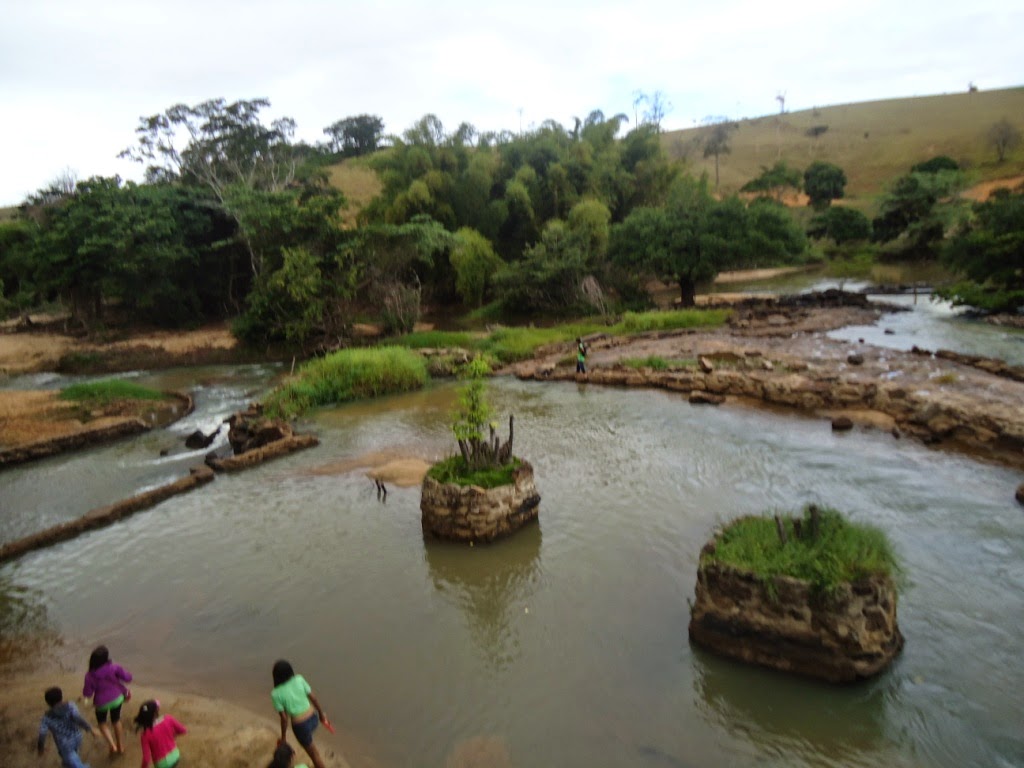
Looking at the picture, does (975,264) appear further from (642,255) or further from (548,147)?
(548,147)

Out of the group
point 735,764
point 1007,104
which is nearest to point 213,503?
point 735,764

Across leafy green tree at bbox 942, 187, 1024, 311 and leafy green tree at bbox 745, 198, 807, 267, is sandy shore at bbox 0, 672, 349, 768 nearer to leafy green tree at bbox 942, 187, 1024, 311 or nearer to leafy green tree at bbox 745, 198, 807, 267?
leafy green tree at bbox 745, 198, 807, 267

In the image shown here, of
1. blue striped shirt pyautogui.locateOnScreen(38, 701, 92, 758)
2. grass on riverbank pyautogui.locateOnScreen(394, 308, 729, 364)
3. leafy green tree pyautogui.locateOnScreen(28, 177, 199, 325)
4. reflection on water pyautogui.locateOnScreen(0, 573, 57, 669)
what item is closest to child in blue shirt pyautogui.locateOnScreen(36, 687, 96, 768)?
blue striped shirt pyautogui.locateOnScreen(38, 701, 92, 758)

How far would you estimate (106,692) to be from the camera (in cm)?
578

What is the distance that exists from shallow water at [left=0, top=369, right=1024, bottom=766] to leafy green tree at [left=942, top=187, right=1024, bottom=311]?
1818cm

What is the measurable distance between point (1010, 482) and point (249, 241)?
29.4 metres

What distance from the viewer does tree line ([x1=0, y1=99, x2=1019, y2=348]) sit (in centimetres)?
2922

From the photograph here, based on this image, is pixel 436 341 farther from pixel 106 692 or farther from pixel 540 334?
pixel 106 692

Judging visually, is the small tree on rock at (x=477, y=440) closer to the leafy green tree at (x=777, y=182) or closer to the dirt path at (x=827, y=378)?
the dirt path at (x=827, y=378)

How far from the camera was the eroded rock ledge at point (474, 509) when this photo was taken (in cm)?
927

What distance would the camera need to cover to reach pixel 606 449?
13.7 meters

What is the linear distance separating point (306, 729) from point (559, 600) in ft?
11.4

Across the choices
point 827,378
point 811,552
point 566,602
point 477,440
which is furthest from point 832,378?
point 566,602

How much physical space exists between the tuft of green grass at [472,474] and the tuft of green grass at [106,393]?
48.5 feet
